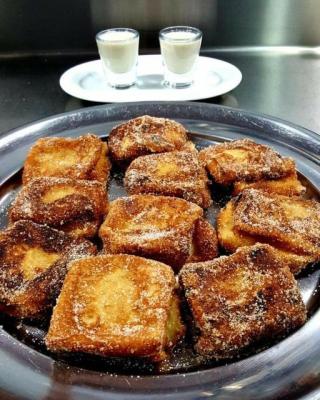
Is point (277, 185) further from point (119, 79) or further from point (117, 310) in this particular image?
point (119, 79)

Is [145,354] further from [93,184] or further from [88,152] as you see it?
[88,152]

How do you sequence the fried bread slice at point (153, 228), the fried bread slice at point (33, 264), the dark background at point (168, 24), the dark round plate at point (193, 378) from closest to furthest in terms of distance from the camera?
the dark round plate at point (193, 378)
the fried bread slice at point (33, 264)
the fried bread slice at point (153, 228)
the dark background at point (168, 24)

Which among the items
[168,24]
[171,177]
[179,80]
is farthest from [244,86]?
[171,177]

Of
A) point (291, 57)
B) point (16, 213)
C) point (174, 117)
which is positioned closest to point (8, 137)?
point (16, 213)

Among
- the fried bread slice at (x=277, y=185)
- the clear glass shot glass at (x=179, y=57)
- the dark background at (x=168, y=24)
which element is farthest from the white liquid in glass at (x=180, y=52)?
the fried bread slice at (x=277, y=185)

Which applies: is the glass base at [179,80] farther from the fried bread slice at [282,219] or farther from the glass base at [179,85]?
the fried bread slice at [282,219]

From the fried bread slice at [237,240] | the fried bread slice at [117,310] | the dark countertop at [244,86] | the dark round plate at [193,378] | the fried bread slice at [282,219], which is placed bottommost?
the dark countertop at [244,86]

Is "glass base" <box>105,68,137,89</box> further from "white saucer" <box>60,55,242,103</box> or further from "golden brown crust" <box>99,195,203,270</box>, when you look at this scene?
"golden brown crust" <box>99,195,203,270</box>
